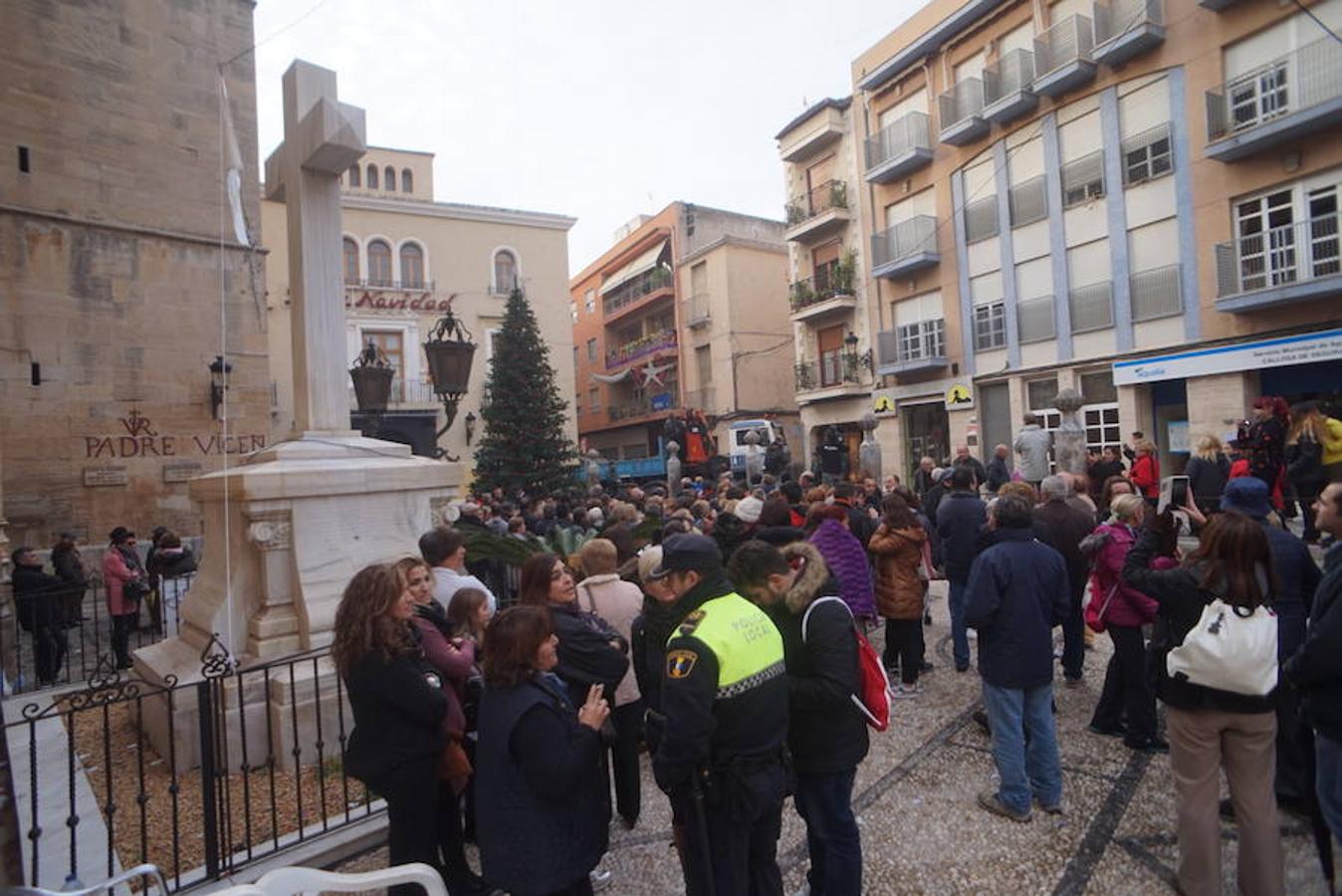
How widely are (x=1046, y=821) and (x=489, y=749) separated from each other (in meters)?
3.00

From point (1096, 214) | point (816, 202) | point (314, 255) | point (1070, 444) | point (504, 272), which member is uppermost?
point (816, 202)

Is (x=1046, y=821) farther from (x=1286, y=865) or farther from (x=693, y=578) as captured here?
(x=693, y=578)

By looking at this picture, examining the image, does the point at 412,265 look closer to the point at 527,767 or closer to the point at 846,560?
the point at 846,560

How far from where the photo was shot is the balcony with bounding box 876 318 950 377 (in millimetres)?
21469

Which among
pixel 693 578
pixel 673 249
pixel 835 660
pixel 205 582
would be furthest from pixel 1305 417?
pixel 673 249

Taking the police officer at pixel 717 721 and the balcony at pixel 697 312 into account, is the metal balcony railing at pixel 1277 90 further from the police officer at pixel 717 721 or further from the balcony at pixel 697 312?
the balcony at pixel 697 312

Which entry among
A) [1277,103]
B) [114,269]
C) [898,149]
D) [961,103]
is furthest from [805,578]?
[898,149]

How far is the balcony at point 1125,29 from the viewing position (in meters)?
15.7

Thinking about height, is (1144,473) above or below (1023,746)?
above

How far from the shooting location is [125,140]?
12.4 meters

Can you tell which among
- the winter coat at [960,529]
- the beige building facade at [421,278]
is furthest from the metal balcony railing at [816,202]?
the winter coat at [960,529]

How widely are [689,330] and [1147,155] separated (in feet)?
66.5

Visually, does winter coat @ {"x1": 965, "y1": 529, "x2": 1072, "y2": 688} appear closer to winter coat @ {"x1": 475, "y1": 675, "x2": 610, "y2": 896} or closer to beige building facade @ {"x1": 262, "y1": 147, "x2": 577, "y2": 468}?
winter coat @ {"x1": 475, "y1": 675, "x2": 610, "y2": 896}

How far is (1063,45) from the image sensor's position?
17.6 m
